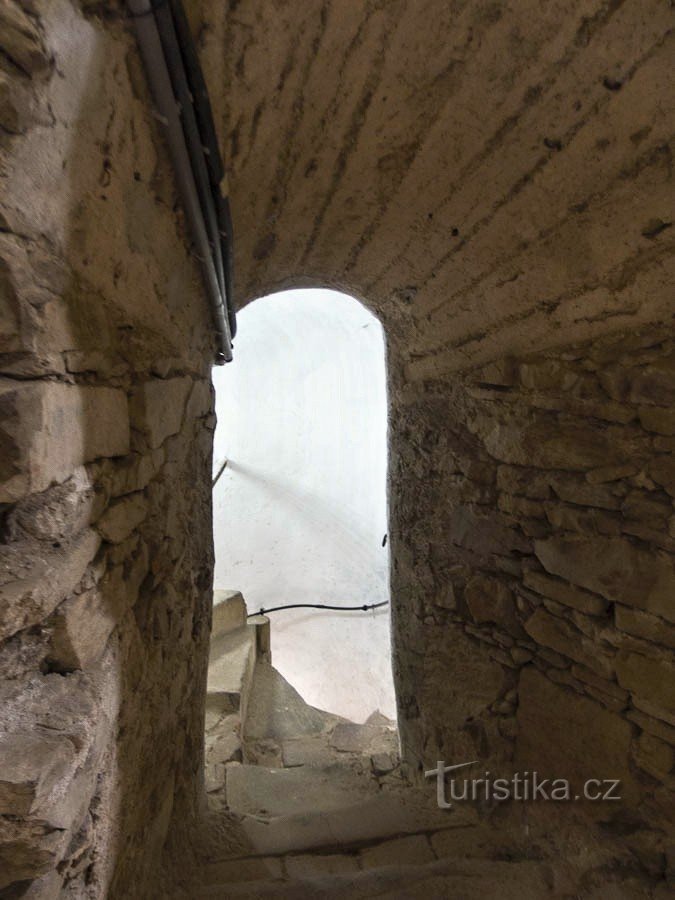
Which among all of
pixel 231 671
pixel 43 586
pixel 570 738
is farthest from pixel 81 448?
pixel 231 671

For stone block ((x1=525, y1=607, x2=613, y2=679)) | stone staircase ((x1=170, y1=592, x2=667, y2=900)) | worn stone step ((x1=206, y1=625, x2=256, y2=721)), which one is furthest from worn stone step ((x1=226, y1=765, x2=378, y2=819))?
stone block ((x1=525, y1=607, x2=613, y2=679))

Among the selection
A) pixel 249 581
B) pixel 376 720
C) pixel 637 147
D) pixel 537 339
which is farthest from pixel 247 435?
pixel 637 147

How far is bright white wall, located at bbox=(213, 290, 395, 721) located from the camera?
6.62 metres

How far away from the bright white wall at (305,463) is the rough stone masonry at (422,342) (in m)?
4.51

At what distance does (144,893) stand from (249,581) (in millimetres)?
5529

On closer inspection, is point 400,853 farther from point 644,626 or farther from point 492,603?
point 644,626

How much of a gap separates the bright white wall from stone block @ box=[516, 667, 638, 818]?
4.45m

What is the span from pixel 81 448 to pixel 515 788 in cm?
184

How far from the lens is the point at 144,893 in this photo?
1.28 metres

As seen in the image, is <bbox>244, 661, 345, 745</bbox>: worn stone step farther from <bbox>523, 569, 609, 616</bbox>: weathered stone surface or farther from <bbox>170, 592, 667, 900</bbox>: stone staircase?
<bbox>523, 569, 609, 616</bbox>: weathered stone surface

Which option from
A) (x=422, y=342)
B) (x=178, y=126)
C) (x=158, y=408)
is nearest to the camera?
(x=178, y=126)

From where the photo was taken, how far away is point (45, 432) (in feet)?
2.36

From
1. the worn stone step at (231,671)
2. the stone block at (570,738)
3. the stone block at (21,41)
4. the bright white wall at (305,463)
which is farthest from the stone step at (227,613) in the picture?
the stone block at (21,41)

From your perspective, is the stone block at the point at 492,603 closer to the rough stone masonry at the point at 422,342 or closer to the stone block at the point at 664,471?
the rough stone masonry at the point at 422,342
